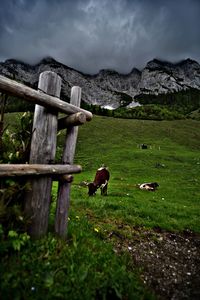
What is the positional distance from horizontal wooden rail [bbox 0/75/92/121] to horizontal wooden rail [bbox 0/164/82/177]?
47.2 inches

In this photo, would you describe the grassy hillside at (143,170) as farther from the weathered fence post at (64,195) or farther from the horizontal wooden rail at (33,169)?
the horizontal wooden rail at (33,169)

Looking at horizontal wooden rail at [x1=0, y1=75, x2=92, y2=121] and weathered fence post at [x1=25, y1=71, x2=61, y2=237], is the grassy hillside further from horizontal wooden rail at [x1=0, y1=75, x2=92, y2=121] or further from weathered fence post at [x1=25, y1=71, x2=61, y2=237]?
horizontal wooden rail at [x1=0, y1=75, x2=92, y2=121]

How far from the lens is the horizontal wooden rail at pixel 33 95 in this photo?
4.75 meters

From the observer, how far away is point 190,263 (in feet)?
23.8

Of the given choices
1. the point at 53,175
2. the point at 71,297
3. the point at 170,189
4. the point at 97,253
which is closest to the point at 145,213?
the point at 97,253

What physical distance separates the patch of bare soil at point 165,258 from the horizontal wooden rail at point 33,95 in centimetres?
384

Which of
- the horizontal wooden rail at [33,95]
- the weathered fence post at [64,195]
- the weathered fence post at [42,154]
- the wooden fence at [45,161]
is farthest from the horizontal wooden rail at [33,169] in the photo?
the horizontal wooden rail at [33,95]

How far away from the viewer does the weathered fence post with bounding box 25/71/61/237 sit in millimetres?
5422

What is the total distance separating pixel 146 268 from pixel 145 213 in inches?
213

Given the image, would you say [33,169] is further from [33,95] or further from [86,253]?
[86,253]

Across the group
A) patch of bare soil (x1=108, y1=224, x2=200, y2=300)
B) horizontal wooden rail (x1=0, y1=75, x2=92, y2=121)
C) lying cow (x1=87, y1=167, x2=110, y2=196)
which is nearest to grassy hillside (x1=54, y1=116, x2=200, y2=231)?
lying cow (x1=87, y1=167, x2=110, y2=196)

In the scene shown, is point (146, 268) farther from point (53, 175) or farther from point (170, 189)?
point (170, 189)

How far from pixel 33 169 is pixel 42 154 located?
516 millimetres

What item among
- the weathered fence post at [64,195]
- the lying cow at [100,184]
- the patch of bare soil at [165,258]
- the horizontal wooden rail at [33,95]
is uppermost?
the horizontal wooden rail at [33,95]
